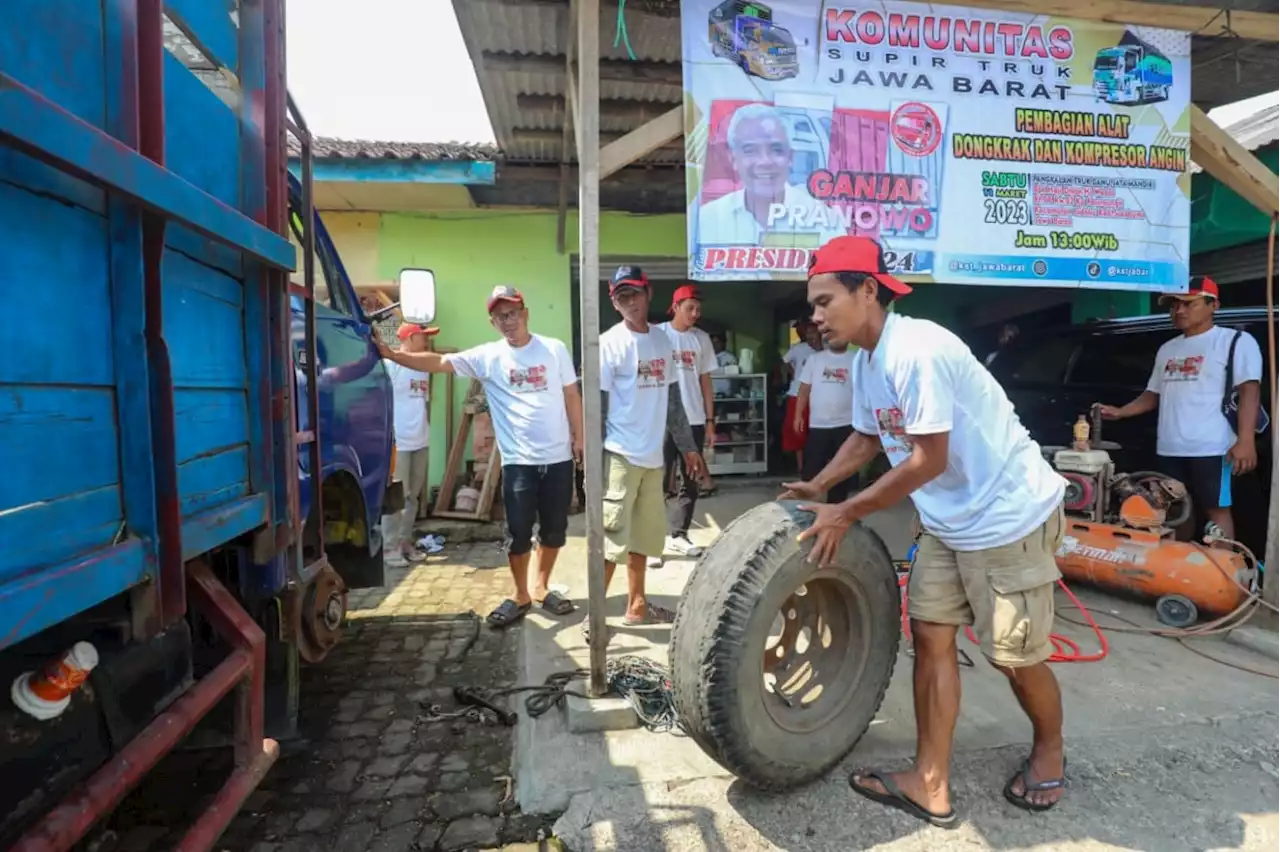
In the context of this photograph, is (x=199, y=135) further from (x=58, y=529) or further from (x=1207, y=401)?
(x=1207, y=401)

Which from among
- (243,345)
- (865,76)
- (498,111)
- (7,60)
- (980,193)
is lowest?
(243,345)

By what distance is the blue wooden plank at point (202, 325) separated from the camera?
1.57 metres

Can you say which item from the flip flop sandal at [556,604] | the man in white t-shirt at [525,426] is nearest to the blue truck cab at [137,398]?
the man in white t-shirt at [525,426]

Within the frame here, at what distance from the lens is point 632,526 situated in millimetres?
3785

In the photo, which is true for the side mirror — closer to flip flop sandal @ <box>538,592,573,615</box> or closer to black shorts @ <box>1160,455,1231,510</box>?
flip flop sandal @ <box>538,592,573,615</box>

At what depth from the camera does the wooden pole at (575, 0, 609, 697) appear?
8.52 feet

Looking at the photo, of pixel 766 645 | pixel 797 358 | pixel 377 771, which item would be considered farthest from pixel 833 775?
pixel 797 358

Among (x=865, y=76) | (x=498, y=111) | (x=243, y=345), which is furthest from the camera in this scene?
(x=498, y=111)

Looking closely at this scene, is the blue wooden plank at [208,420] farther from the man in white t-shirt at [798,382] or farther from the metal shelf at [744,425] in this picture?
the metal shelf at [744,425]

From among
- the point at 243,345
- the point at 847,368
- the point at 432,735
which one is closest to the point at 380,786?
the point at 432,735

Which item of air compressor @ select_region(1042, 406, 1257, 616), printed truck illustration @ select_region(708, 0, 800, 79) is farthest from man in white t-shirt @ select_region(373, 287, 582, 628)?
air compressor @ select_region(1042, 406, 1257, 616)

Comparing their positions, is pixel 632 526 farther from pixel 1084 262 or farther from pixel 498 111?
pixel 498 111

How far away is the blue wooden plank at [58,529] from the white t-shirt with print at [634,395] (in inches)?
99.6

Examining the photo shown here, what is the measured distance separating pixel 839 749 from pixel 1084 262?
2.92 m
